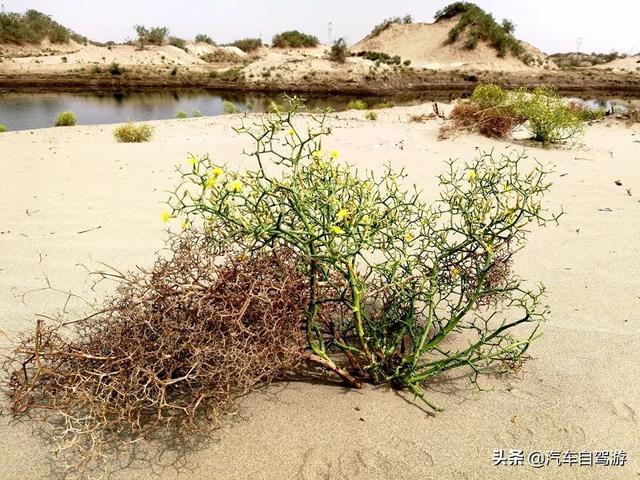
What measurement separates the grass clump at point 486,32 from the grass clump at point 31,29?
41.2m

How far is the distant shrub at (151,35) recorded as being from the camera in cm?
4859

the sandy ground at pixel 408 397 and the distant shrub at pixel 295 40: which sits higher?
the distant shrub at pixel 295 40

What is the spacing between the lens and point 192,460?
177 cm

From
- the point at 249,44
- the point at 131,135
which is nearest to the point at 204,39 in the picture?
the point at 249,44

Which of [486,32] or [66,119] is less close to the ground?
[486,32]

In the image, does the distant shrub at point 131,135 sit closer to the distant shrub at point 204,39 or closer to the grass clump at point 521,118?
the grass clump at point 521,118

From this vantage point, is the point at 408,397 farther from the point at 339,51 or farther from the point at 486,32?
the point at 486,32

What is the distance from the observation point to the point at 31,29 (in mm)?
47781

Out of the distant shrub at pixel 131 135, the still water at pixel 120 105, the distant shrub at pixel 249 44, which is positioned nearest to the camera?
the distant shrub at pixel 131 135

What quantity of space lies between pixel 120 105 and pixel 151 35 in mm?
34543

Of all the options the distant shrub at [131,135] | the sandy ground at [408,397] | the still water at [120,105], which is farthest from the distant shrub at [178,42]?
the sandy ground at [408,397]

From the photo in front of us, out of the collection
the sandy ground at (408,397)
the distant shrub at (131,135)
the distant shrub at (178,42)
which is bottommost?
the sandy ground at (408,397)

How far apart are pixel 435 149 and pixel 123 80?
28.4 meters

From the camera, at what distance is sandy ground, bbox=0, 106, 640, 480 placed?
1.77 m
